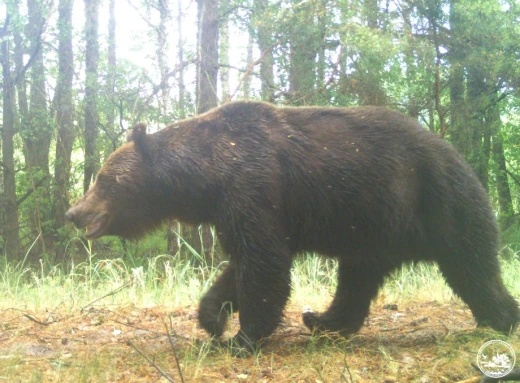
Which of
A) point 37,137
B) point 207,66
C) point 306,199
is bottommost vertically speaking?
→ point 306,199

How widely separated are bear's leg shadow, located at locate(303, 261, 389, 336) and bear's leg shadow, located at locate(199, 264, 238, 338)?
68 centimetres

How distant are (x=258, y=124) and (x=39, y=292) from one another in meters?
3.89

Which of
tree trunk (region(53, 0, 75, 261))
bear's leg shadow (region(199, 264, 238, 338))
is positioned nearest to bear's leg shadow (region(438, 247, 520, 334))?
bear's leg shadow (region(199, 264, 238, 338))

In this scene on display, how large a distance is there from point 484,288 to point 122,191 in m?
2.96

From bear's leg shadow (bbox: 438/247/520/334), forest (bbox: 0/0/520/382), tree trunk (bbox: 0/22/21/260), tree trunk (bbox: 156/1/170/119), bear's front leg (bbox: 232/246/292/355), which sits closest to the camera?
bear's front leg (bbox: 232/246/292/355)

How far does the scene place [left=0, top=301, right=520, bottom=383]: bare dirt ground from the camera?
139 inches

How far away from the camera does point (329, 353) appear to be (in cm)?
425

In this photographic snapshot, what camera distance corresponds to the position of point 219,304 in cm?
498

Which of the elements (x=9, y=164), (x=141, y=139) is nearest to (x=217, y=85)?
(x=9, y=164)

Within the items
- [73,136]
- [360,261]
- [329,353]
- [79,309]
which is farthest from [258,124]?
[73,136]

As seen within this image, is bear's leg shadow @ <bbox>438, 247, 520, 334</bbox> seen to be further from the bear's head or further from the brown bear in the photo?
the bear's head

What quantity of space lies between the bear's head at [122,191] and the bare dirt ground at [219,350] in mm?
958

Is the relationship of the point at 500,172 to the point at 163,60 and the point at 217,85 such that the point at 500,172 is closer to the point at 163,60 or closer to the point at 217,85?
the point at 217,85

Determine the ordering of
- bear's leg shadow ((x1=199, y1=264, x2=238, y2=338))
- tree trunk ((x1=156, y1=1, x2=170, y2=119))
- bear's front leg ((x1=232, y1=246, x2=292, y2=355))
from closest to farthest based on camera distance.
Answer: bear's front leg ((x1=232, y1=246, x2=292, y2=355))
bear's leg shadow ((x1=199, y1=264, x2=238, y2=338))
tree trunk ((x1=156, y1=1, x2=170, y2=119))
